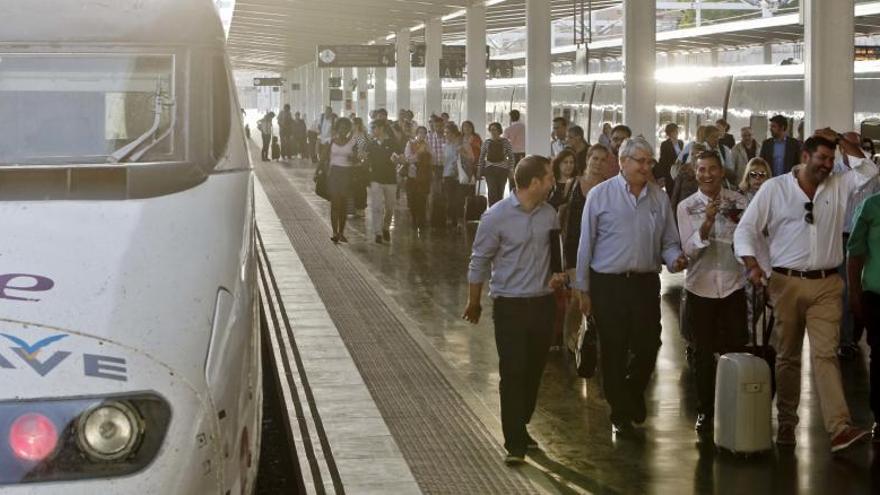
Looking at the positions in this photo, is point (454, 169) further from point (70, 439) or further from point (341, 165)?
point (70, 439)

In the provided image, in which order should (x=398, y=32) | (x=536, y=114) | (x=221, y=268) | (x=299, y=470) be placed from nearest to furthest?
1. (x=221, y=268)
2. (x=299, y=470)
3. (x=536, y=114)
4. (x=398, y=32)

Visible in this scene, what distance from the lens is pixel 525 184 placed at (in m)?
8.39

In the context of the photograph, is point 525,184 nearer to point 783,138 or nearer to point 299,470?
point 299,470

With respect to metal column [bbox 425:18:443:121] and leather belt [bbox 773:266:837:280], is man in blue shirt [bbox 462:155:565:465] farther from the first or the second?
metal column [bbox 425:18:443:121]

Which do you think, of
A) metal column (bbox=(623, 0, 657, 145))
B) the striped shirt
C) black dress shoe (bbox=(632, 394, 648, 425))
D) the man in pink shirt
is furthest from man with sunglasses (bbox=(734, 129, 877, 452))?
the man in pink shirt

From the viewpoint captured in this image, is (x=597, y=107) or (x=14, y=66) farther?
(x=597, y=107)

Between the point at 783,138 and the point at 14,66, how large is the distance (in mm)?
14119

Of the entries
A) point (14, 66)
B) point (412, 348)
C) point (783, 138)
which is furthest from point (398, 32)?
point (14, 66)

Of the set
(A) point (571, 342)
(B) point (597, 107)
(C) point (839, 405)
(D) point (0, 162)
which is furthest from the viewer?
(B) point (597, 107)

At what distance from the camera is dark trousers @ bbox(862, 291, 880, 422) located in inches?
346

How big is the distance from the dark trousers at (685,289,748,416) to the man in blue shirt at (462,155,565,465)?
1.17 meters

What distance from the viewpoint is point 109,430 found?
13.5ft

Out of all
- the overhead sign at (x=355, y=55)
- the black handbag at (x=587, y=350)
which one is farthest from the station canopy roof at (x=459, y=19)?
the black handbag at (x=587, y=350)

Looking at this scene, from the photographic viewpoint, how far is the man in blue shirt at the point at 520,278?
331 inches
